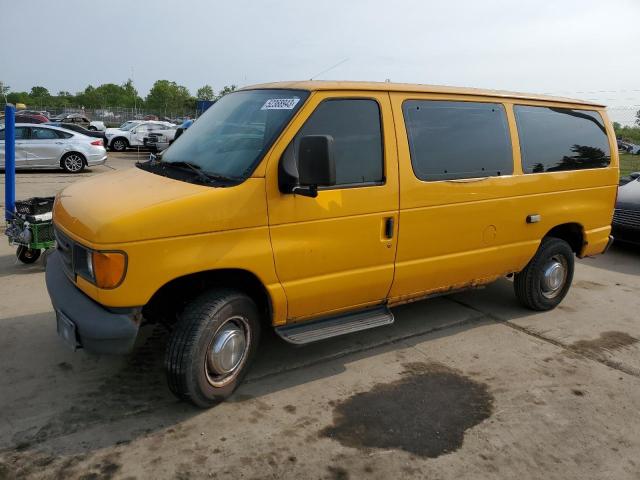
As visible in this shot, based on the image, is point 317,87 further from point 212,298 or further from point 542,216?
point 542,216

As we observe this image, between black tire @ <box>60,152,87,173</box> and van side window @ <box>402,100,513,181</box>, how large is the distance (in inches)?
549

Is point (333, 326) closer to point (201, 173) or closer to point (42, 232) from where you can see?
point (201, 173)

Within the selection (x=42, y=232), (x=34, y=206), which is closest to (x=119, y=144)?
(x=34, y=206)

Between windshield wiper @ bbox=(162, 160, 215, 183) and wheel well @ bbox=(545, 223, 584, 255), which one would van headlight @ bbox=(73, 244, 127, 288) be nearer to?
windshield wiper @ bbox=(162, 160, 215, 183)

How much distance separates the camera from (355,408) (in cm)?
355

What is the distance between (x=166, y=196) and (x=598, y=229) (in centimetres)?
438

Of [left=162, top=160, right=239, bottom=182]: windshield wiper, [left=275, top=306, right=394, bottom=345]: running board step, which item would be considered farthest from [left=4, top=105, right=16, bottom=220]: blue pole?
[left=275, top=306, right=394, bottom=345]: running board step

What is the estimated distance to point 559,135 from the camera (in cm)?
503

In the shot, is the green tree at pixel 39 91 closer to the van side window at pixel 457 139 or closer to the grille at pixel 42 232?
the grille at pixel 42 232

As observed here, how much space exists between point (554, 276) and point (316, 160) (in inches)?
129

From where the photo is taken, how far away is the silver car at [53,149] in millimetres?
14828

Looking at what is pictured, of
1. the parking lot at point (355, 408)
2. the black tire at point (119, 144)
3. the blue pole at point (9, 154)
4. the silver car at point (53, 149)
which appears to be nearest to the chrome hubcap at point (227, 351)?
the parking lot at point (355, 408)

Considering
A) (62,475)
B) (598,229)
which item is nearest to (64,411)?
(62,475)

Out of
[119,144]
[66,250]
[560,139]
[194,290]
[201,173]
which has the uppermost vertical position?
[560,139]
